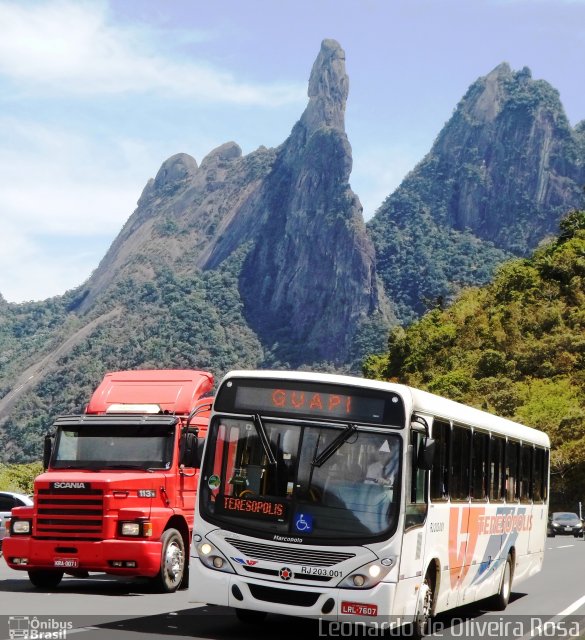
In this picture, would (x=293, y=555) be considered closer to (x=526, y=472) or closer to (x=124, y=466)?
(x=124, y=466)

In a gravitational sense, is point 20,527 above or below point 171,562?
above

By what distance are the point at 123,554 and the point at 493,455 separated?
5.01 meters

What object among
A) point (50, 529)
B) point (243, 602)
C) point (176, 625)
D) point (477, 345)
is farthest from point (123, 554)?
point (477, 345)

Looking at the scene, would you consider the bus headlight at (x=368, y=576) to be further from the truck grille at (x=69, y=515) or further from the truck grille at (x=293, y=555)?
the truck grille at (x=69, y=515)

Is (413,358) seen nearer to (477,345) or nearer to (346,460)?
(477,345)

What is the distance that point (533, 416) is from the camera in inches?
2980

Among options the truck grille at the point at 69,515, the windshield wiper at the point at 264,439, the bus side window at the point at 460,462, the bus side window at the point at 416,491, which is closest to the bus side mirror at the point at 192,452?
the windshield wiper at the point at 264,439

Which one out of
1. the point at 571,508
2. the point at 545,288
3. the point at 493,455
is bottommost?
the point at 571,508

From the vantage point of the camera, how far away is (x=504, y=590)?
55.2 ft

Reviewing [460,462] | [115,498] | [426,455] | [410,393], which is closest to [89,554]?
[115,498]

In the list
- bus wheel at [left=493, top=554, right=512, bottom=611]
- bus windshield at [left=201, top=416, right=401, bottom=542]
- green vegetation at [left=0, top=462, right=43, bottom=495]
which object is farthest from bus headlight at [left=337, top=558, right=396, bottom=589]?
green vegetation at [left=0, top=462, right=43, bottom=495]

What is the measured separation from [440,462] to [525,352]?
82.6m

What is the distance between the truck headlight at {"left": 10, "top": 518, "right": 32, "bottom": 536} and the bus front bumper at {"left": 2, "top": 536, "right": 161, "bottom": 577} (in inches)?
5.2

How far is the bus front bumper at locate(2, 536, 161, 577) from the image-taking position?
15.8 metres
